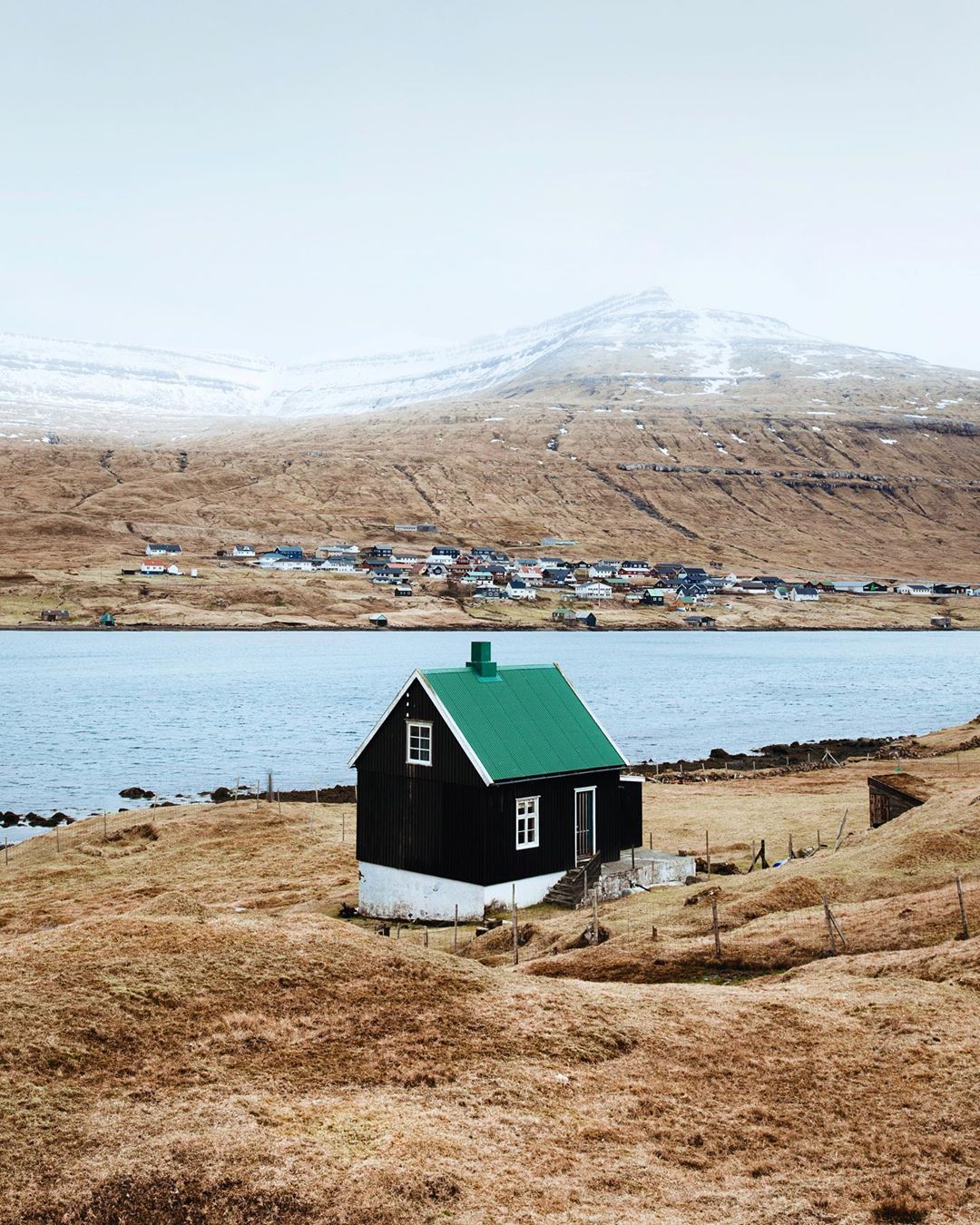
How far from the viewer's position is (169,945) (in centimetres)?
2048

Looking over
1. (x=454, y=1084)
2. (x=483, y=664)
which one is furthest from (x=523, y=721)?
(x=454, y=1084)

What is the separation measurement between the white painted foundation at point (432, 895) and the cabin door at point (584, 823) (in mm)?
1224

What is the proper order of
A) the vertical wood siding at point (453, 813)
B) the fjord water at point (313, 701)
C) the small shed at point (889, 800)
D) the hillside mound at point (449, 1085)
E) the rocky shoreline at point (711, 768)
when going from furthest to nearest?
the fjord water at point (313, 701)
the rocky shoreline at point (711, 768)
the small shed at point (889, 800)
the vertical wood siding at point (453, 813)
the hillside mound at point (449, 1085)

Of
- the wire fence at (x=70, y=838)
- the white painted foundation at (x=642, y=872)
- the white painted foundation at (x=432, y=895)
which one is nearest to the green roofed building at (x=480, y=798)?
the white painted foundation at (x=432, y=895)

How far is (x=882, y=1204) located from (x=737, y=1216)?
1681mm

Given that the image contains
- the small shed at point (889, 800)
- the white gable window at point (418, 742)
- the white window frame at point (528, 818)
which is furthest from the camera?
the small shed at point (889, 800)

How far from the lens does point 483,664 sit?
38094 millimetres

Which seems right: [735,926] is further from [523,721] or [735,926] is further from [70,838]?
[70,838]

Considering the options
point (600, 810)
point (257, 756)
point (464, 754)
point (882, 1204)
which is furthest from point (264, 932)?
point (257, 756)

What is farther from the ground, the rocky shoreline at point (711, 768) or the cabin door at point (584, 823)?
the cabin door at point (584, 823)

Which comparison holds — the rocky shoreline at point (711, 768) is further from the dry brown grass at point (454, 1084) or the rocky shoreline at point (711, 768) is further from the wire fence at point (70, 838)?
the dry brown grass at point (454, 1084)

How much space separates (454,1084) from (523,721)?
20631 millimetres

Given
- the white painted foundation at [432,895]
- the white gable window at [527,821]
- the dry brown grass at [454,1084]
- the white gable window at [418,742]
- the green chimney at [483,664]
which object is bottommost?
the white painted foundation at [432,895]

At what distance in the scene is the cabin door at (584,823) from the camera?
124 ft
